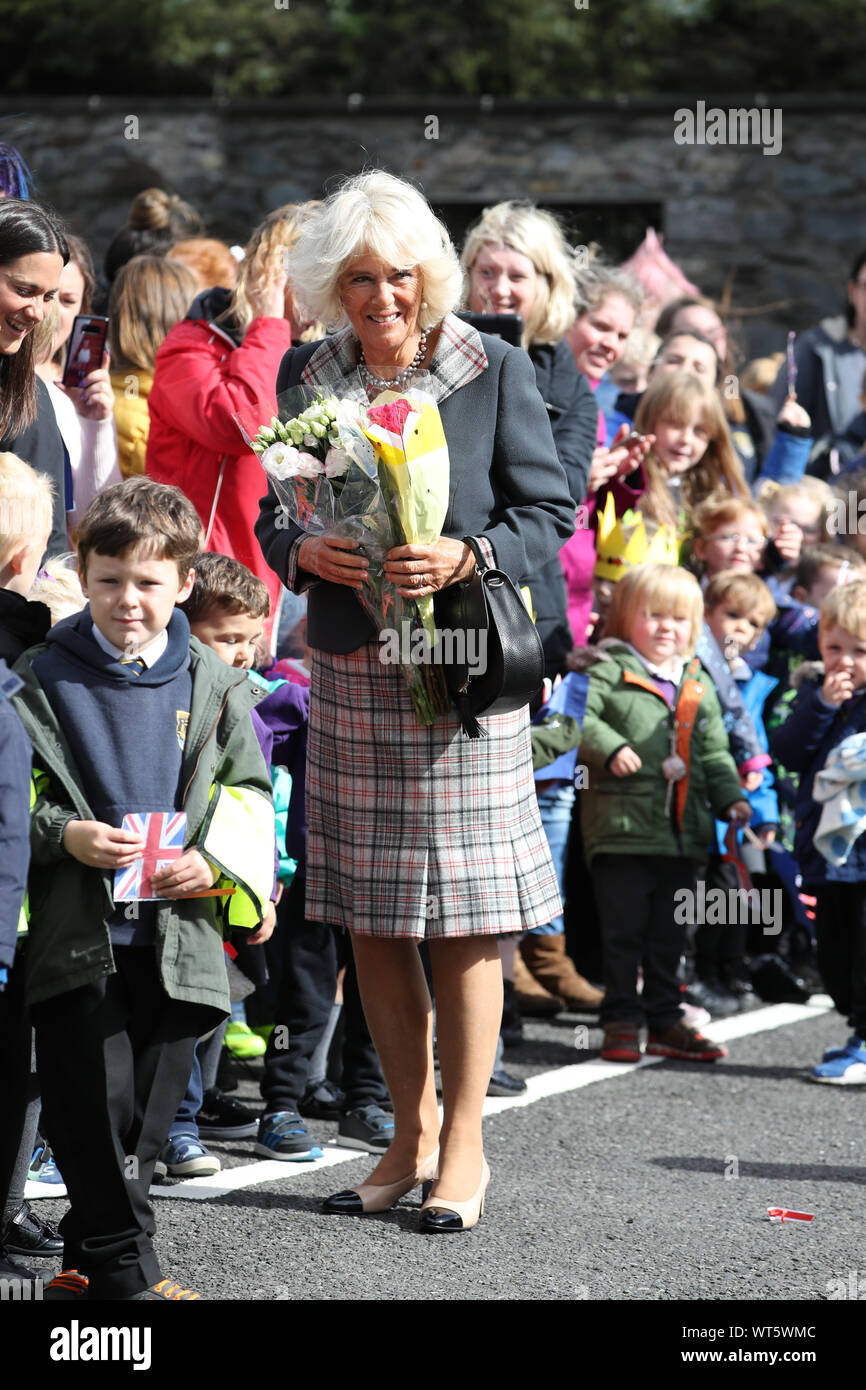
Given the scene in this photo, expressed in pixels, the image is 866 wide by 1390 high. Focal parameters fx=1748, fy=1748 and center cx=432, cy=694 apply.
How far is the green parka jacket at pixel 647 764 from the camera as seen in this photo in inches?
239

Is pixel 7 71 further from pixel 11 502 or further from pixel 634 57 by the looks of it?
pixel 11 502

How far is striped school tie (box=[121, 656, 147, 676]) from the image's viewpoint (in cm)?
355

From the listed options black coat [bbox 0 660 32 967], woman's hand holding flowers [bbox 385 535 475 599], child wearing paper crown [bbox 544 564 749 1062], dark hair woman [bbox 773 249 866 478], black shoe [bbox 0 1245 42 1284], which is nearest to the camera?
black coat [bbox 0 660 32 967]

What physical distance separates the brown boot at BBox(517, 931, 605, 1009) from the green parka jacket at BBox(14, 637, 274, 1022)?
10.7ft

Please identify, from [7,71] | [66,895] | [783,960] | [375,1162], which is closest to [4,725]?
[66,895]

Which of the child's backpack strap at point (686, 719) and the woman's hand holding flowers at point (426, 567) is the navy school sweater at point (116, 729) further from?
the child's backpack strap at point (686, 719)

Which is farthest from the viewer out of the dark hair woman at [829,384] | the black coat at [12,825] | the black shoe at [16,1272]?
the dark hair woman at [829,384]

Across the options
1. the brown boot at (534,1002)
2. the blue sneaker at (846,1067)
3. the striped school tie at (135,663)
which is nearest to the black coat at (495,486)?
the striped school tie at (135,663)

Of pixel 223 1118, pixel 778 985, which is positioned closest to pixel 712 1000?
pixel 778 985

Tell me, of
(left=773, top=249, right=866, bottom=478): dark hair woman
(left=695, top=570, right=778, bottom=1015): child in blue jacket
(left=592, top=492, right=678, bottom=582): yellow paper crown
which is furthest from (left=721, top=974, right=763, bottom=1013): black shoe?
(left=773, top=249, right=866, bottom=478): dark hair woman

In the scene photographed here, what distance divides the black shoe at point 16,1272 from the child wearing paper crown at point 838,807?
2.98 meters

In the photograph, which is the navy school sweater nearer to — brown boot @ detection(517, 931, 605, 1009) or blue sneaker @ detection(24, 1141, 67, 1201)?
blue sneaker @ detection(24, 1141, 67, 1201)

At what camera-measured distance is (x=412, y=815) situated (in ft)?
13.3

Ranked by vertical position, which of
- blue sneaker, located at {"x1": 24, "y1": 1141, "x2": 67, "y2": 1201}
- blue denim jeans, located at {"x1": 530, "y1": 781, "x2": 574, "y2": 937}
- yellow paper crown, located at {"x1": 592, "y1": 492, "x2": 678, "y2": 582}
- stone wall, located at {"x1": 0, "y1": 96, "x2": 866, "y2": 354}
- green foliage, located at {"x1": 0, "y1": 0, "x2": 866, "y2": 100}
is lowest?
blue sneaker, located at {"x1": 24, "y1": 1141, "x2": 67, "y2": 1201}
